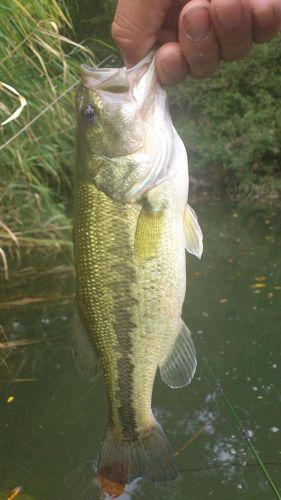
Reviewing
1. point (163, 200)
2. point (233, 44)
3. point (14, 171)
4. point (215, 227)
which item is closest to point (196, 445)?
point (163, 200)

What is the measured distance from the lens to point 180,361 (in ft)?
5.81

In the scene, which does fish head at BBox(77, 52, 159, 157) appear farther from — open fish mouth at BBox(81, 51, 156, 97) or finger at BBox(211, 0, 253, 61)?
finger at BBox(211, 0, 253, 61)

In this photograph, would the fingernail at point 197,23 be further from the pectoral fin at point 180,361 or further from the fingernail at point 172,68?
the pectoral fin at point 180,361

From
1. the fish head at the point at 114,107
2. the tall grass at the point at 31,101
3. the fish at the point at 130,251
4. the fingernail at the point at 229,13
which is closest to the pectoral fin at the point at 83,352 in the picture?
the fish at the point at 130,251

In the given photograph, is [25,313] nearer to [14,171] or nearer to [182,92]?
[14,171]

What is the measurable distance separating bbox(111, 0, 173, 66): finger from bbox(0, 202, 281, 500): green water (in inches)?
74.1

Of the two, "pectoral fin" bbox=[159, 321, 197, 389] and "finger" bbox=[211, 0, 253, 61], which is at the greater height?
"finger" bbox=[211, 0, 253, 61]

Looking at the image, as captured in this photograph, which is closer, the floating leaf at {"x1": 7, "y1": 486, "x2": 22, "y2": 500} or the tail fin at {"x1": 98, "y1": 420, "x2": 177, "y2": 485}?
the tail fin at {"x1": 98, "y1": 420, "x2": 177, "y2": 485}

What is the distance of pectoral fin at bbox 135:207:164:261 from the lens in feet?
5.33

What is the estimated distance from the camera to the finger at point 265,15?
1472 millimetres

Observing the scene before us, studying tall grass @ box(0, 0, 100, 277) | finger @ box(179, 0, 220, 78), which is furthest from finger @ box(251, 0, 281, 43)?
tall grass @ box(0, 0, 100, 277)

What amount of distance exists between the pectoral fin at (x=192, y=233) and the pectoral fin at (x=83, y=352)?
0.39 meters

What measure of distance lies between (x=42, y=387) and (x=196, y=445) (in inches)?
41.8

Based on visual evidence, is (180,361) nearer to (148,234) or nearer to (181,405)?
(148,234)
